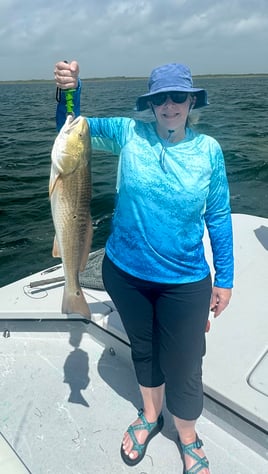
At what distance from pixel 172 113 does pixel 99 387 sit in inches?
94.1

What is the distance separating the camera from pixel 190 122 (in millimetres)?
2498

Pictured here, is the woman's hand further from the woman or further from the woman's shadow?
the woman's shadow

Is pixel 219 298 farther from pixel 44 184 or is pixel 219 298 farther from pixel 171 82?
pixel 44 184

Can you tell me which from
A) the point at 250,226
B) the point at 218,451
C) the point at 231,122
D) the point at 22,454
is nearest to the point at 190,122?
the point at 218,451

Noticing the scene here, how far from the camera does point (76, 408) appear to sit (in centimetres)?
341

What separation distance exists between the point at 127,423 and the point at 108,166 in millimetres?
12001

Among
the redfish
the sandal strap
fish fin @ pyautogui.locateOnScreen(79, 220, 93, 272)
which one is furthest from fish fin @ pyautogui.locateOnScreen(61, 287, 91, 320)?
the sandal strap

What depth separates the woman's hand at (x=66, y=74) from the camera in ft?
7.94

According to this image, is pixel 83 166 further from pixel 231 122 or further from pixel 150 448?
pixel 231 122

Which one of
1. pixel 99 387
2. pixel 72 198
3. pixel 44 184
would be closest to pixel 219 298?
pixel 72 198

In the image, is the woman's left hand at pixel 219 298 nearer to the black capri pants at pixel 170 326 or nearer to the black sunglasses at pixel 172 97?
the black capri pants at pixel 170 326

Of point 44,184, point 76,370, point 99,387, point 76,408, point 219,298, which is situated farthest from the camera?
point 44,184

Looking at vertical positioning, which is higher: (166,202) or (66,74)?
(66,74)

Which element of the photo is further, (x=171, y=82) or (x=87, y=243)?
(x=87, y=243)
